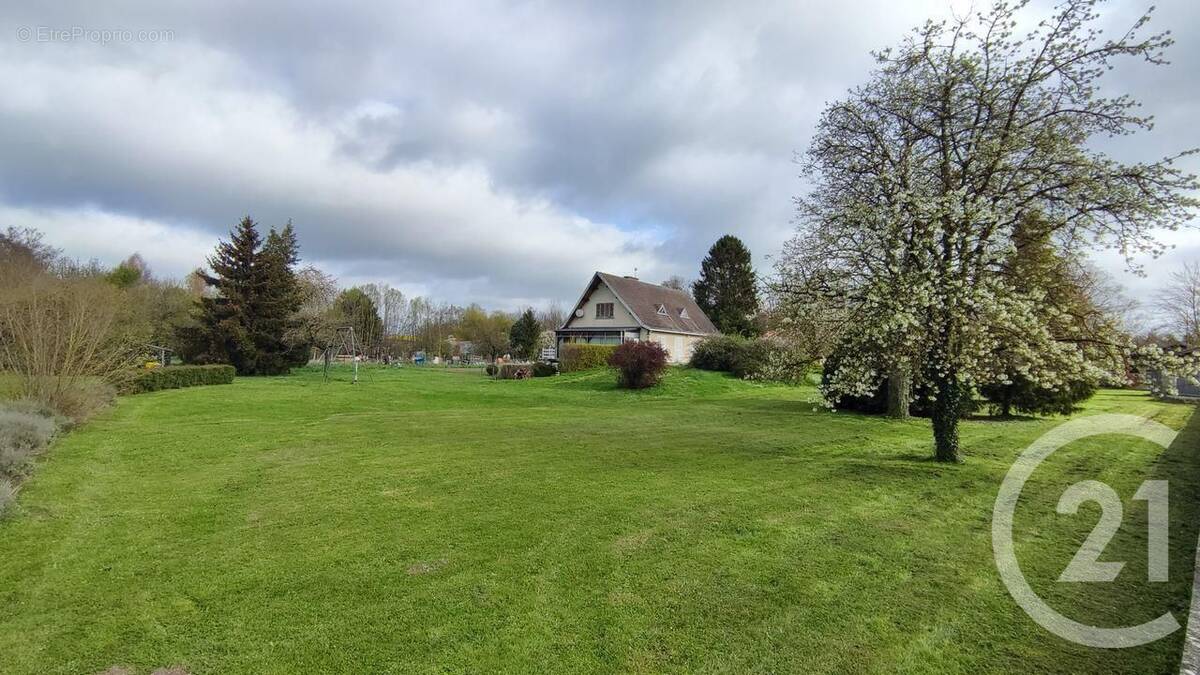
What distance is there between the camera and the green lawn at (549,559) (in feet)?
10.6

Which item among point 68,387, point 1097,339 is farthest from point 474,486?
point 68,387

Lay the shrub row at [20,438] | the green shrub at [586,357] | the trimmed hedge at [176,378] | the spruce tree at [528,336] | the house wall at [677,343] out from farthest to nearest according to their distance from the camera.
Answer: the spruce tree at [528,336]
the house wall at [677,343]
the green shrub at [586,357]
the trimmed hedge at [176,378]
the shrub row at [20,438]

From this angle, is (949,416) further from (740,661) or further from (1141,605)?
(740,661)

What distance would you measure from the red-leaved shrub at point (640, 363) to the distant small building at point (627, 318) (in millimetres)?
10996

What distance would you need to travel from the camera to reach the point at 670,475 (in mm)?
7648

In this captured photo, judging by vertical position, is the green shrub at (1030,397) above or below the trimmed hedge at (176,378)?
above

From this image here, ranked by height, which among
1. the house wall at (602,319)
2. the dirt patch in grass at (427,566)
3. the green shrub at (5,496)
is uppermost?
the house wall at (602,319)

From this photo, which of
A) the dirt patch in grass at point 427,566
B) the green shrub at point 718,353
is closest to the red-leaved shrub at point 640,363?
the green shrub at point 718,353

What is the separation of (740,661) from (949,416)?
7.42 m

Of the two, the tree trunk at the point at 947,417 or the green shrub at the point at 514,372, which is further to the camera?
the green shrub at the point at 514,372

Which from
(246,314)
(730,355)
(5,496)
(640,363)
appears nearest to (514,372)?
(640,363)

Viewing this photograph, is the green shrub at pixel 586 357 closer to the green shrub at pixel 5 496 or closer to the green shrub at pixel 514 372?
the green shrub at pixel 514 372

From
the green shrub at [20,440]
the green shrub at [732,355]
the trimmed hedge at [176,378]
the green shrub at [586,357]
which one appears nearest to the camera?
the green shrub at [20,440]

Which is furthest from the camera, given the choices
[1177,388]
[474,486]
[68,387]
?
[1177,388]
